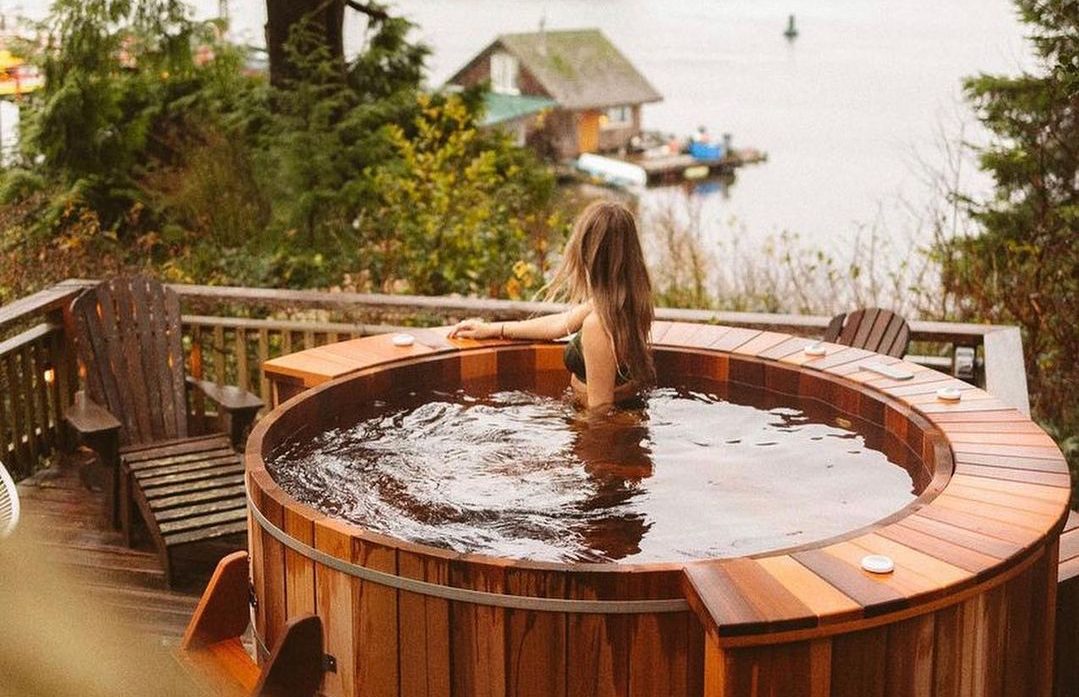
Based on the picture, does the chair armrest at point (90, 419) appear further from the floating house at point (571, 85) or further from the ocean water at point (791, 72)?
the floating house at point (571, 85)

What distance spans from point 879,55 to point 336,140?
19079 mm

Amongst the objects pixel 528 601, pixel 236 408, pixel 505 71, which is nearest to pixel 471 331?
pixel 236 408

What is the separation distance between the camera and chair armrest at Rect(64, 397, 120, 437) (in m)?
4.58

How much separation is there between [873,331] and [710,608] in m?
2.64

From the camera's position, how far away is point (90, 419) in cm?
468

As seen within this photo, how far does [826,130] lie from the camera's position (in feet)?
78.6

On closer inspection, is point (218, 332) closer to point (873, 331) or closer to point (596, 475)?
point (596, 475)

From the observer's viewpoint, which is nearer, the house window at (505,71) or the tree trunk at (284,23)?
the tree trunk at (284,23)

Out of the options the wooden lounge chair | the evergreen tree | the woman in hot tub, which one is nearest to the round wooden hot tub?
the wooden lounge chair

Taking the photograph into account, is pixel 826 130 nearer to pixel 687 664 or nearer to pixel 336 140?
pixel 336 140

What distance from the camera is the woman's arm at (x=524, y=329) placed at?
4578 millimetres

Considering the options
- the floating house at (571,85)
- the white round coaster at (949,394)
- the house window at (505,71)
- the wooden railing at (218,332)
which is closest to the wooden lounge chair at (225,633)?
the wooden railing at (218,332)

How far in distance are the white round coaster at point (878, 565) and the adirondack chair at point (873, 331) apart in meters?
2.16

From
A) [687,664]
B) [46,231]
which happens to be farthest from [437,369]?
[46,231]
